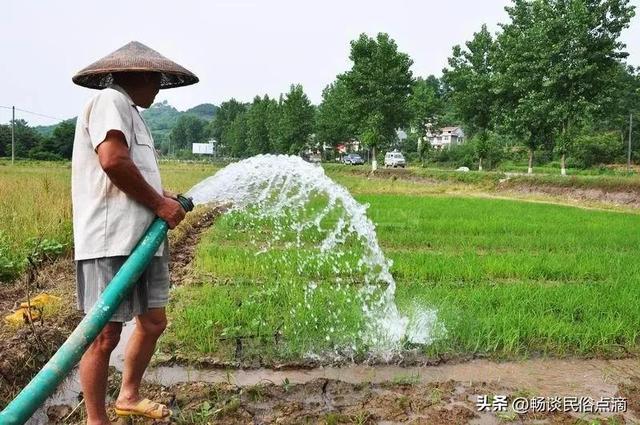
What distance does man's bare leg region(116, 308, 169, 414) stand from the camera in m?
2.27

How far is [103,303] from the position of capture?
5.60 feet

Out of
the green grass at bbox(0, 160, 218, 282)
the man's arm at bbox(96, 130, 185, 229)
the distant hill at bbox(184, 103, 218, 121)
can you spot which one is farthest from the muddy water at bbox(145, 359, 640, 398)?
the distant hill at bbox(184, 103, 218, 121)

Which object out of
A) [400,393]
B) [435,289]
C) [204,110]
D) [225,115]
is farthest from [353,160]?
[204,110]

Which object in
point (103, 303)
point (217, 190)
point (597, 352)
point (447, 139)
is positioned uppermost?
point (447, 139)

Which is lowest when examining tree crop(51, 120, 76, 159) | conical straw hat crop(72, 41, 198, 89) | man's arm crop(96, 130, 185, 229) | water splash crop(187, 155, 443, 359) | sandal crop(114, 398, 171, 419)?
sandal crop(114, 398, 171, 419)

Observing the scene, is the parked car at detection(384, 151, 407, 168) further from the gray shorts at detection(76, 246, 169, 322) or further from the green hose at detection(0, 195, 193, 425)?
the green hose at detection(0, 195, 193, 425)

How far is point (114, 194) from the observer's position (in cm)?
204

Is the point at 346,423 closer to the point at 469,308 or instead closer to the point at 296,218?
the point at 469,308

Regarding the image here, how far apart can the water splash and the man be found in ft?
2.21

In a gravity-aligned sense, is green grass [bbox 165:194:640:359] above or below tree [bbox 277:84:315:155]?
below

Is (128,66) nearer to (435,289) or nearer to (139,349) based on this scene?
(139,349)

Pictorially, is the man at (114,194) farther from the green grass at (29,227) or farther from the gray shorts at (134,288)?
the green grass at (29,227)

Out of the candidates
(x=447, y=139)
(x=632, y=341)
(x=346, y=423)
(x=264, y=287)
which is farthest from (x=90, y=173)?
(x=447, y=139)

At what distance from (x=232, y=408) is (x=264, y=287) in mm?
2089
